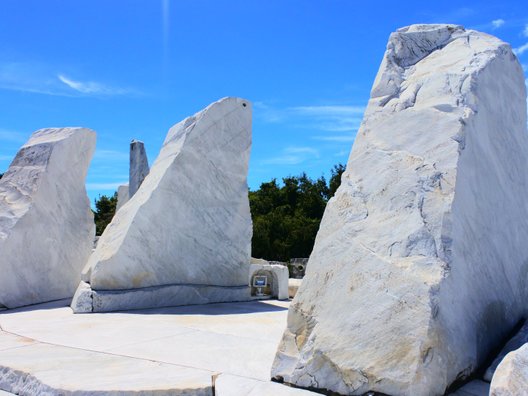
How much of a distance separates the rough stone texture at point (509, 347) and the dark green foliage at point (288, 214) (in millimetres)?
19821

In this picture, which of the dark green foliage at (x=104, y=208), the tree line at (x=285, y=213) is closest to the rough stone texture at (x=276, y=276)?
the tree line at (x=285, y=213)

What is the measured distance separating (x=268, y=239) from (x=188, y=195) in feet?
52.1

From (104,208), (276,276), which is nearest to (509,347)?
(276,276)

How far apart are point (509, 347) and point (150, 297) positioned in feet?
17.2

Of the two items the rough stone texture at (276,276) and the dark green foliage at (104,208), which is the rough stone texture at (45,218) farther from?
the dark green foliage at (104,208)

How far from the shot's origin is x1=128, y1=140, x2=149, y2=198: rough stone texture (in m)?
10.6

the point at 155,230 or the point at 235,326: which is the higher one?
the point at 155,230

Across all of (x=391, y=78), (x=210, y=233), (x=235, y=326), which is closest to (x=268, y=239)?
(x=210, y=233)

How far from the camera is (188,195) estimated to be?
7.61m

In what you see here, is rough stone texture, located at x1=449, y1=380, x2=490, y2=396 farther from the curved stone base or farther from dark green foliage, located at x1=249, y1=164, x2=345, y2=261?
dark green foliage, located at x1=249, y1=164, x2=345, y2=261

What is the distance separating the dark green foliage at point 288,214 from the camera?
2319 cm

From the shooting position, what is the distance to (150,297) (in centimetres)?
683

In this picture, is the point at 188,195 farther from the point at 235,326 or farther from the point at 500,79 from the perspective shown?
the point at 500,79

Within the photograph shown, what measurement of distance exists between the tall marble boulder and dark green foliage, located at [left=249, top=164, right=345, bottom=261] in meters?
19.4
